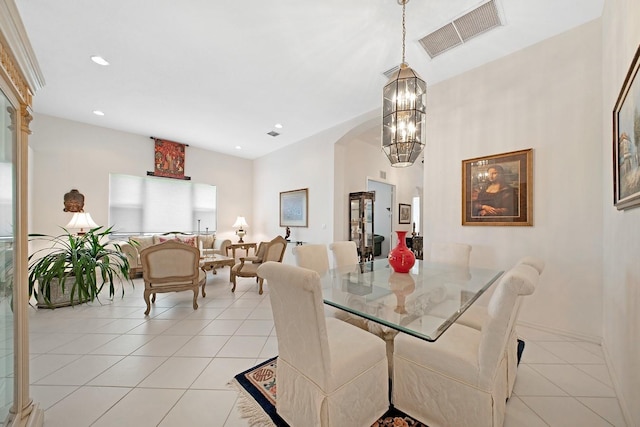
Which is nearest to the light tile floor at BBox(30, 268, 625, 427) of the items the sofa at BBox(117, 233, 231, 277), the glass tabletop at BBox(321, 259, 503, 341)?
the glass tabletop at BBox(321, 259, 503, 341)

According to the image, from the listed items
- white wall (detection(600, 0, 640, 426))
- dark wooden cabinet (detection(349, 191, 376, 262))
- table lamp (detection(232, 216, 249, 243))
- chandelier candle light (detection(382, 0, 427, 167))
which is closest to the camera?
white wall (detection(600, 0, 640, 426))

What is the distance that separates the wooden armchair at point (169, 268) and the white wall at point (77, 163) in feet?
9.68

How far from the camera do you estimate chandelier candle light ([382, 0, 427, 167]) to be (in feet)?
5.96

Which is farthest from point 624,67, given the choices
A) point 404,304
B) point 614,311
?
point 404,304

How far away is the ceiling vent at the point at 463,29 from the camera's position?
2094mm

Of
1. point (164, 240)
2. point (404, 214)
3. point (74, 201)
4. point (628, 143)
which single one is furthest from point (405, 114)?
point (74, 201)

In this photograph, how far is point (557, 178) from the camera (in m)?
2.37

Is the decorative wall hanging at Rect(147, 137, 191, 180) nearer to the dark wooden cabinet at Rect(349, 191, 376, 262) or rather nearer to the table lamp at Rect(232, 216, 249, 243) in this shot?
the table lamp at Rect(232, 216, 249, 243)

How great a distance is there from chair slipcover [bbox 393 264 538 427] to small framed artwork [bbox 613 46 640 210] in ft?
2.60

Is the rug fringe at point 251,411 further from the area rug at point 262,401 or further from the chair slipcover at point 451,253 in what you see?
the chair slipcover at point 451,253

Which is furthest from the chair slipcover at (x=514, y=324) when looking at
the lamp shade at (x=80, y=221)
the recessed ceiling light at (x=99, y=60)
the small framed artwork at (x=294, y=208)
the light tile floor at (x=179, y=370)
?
the lamp shade at (x=80, y=221)

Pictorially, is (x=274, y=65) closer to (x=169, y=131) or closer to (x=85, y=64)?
(x=85, y=64)

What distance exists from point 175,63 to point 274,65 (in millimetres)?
1128

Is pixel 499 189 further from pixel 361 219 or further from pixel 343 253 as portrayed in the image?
pixel 361 219
